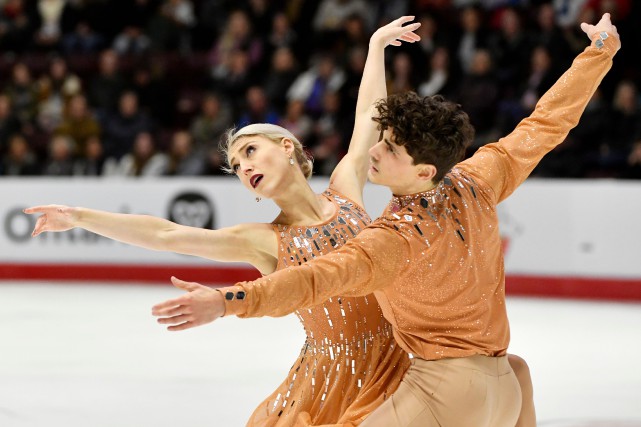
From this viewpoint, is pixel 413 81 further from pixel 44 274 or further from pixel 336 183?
pixel 336 183

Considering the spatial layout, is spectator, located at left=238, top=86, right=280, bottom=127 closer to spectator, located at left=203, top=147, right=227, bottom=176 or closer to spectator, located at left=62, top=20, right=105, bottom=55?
spectator, located at left=203, top=147, right=227, bottom=176

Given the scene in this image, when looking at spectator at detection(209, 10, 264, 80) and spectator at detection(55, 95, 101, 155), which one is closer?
spectator at detection(55, 95, 101, 155)

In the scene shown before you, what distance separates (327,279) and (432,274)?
0.97 feet

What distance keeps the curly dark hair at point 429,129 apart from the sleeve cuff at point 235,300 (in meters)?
0.58

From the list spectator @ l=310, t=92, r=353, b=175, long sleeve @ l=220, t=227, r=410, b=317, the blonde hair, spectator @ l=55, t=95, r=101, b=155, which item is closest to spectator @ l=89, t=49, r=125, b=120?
spectator @ l=55, t=95, r=101, b=155

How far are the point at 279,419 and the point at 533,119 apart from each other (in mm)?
1248

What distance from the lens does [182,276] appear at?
8.30 metres

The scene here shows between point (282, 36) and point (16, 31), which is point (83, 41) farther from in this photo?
point (282, 36)

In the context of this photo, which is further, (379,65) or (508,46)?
(508,46)

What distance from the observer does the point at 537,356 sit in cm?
557

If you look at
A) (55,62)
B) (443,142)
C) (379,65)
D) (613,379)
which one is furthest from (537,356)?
(55,62)

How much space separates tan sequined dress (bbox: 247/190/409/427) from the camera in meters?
3.07

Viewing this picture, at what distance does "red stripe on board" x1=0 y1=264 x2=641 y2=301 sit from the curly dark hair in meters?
5.20

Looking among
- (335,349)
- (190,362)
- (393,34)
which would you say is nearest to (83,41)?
(190,362)
